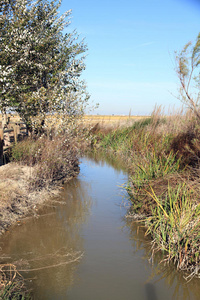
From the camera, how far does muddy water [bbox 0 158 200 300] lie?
4246 mm

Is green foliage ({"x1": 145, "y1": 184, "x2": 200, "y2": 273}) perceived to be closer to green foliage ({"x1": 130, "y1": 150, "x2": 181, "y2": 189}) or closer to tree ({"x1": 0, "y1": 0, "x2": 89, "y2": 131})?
green foliage ({"x1": 130, "y1": 150, "x2": 181, "y2": 189})

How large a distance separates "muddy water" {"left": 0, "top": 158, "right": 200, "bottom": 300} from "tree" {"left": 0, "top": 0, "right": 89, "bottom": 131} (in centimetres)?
472

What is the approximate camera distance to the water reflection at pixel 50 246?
173 inches

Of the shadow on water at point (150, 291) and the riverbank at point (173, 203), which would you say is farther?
the riverbank at point (173, 203)

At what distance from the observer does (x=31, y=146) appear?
32.3 feet

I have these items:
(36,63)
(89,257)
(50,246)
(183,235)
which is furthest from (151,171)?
(36,63)

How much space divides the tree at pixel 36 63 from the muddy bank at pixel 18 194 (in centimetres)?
292

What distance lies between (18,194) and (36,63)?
6818 millimetres

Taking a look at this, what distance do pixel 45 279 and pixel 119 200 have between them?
4.49 m

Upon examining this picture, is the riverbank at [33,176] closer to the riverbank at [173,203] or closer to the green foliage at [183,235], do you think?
the riverbank at [173,203]

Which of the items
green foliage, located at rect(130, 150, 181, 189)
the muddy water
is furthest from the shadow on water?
green foliage, located at rect(130, 150, 181, 189)

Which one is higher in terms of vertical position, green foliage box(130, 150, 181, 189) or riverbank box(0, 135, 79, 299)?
green foliage box(130, 150, 181, 189)

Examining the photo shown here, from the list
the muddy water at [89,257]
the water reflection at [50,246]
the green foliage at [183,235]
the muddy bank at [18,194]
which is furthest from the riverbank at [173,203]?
the muddy bank at [18,194]

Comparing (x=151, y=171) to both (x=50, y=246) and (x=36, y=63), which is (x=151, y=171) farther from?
(x=36, y=63)
